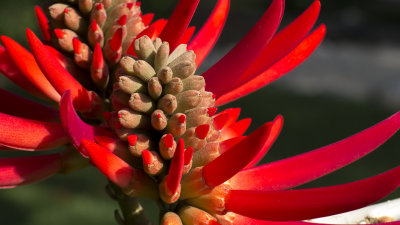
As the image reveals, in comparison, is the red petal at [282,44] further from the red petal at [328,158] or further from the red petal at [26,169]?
the red petal at [26,169]

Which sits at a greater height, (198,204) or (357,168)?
(198,204)

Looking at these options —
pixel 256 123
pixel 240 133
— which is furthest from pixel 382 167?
pixel 240 133

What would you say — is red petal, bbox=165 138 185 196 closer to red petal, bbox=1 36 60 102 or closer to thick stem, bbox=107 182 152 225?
thick stem, bbox=107 182 152 225

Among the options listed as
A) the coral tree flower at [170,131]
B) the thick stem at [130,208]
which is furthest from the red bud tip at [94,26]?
the thick stem at [130,208]

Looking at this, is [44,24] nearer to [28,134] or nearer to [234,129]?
[28,134]

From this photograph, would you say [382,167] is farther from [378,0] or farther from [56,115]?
[378,0]

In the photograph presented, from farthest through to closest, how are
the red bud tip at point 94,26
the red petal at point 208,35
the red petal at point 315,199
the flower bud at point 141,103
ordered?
the red petal at point 208,35
the red bud tip at point 94,26
the flower bud at point 141,103
the red petal at point 315,199
